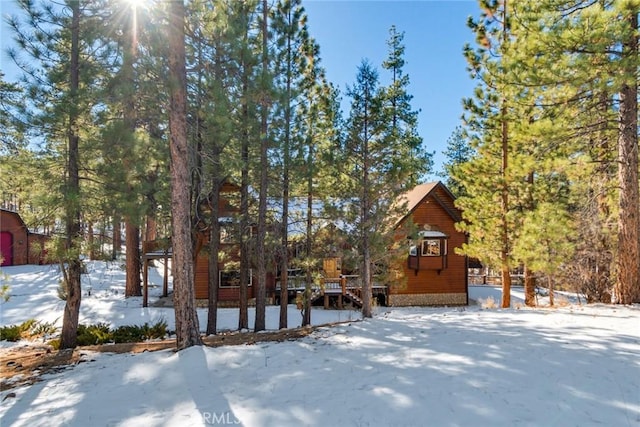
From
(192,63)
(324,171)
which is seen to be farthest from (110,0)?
(324,171)

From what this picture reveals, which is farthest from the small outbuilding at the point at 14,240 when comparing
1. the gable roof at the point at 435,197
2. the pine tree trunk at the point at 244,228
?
the gable roof at the point at 435,197

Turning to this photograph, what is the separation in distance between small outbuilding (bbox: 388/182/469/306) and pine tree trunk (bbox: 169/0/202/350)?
14.6 metres

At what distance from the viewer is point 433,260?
1947 centimetres

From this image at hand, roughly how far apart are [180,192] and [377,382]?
185 inches

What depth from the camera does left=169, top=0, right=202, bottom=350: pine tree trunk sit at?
6320 mm

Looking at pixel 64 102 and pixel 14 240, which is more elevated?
pixel 64 102

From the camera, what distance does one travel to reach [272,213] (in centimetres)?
1184

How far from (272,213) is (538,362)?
8865 millimetres

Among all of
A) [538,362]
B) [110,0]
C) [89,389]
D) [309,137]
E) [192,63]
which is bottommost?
[89,389]

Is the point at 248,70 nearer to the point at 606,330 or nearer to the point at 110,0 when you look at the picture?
the point at 110,0

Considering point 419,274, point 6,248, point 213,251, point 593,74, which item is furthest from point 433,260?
point 6,248

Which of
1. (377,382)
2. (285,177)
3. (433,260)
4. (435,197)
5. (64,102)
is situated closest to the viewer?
(377,382)

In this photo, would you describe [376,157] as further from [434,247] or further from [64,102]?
[434,247]

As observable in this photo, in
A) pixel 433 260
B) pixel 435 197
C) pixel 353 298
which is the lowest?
pixel 353 298
